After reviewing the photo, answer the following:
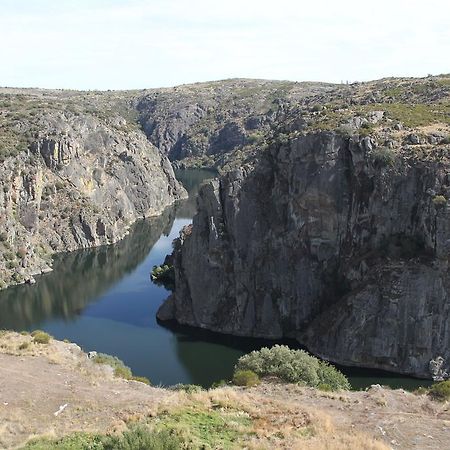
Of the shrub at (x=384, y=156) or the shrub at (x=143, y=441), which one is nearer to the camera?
the shrub at (x=143, y=441)

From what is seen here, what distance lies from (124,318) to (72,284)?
18.9 m

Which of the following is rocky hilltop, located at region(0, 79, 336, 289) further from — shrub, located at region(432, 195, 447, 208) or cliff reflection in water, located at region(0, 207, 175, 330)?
shrub, located at region(432, 195, 447, 208)

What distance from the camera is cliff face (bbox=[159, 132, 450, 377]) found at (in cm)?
5162

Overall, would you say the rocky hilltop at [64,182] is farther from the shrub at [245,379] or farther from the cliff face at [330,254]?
the shrub at [245,379]

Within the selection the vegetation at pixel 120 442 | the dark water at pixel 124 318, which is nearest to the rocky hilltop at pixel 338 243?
the dark water at pixel 124 318

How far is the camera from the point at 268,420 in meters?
21.4

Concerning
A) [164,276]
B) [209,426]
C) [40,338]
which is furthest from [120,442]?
[164,276]

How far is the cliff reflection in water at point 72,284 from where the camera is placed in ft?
227

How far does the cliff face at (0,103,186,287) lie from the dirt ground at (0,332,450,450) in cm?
5657

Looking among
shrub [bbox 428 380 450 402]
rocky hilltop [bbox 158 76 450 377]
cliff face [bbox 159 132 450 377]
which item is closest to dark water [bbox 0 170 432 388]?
rocky hilltop [bbox 158 76 450 377]

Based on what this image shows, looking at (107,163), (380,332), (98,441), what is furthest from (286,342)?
(107,163)

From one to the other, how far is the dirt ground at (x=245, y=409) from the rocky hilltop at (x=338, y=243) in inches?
1035

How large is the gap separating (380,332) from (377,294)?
3.29m

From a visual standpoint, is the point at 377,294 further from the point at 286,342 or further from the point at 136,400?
the point at 136,400
